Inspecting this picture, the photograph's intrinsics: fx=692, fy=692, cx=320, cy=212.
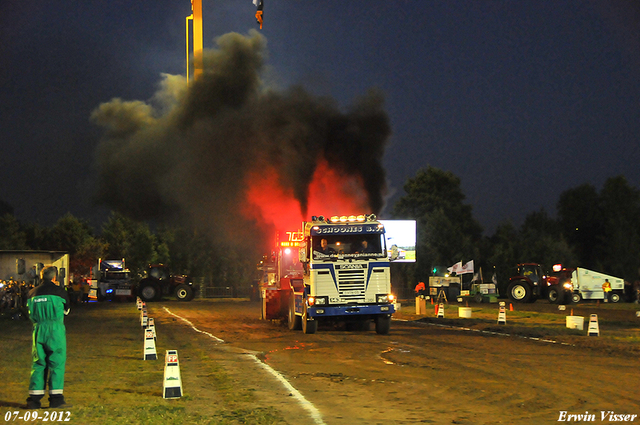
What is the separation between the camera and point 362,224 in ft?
64.2

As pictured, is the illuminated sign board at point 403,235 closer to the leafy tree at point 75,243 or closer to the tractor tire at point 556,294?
the tractor tire at point 556,294

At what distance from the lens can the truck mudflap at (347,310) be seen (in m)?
18.9

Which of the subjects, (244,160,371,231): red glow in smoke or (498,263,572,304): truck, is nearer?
(244,160,371,231): red glow in smoke

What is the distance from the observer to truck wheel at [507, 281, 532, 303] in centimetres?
3959

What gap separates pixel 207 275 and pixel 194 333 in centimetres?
4738

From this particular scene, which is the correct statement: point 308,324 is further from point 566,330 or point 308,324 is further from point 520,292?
point 520,292

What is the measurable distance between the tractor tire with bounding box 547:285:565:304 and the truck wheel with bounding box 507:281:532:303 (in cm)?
128

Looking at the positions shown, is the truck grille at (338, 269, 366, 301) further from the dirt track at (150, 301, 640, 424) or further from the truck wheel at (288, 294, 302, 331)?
the truck wheel at (288, 294, 302, 331)

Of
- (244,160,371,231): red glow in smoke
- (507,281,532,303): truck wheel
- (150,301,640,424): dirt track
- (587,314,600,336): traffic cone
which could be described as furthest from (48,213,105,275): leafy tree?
(587,314,600,336): traffic cone

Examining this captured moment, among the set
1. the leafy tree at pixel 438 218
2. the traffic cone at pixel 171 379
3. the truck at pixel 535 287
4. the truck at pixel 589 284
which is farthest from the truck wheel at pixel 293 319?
the leafy tree at pixel 438 218

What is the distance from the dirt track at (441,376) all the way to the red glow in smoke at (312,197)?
62.0 ft

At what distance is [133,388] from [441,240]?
189ft

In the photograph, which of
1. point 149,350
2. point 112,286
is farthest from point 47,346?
point 112,286

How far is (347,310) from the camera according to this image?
19000 millimetres
